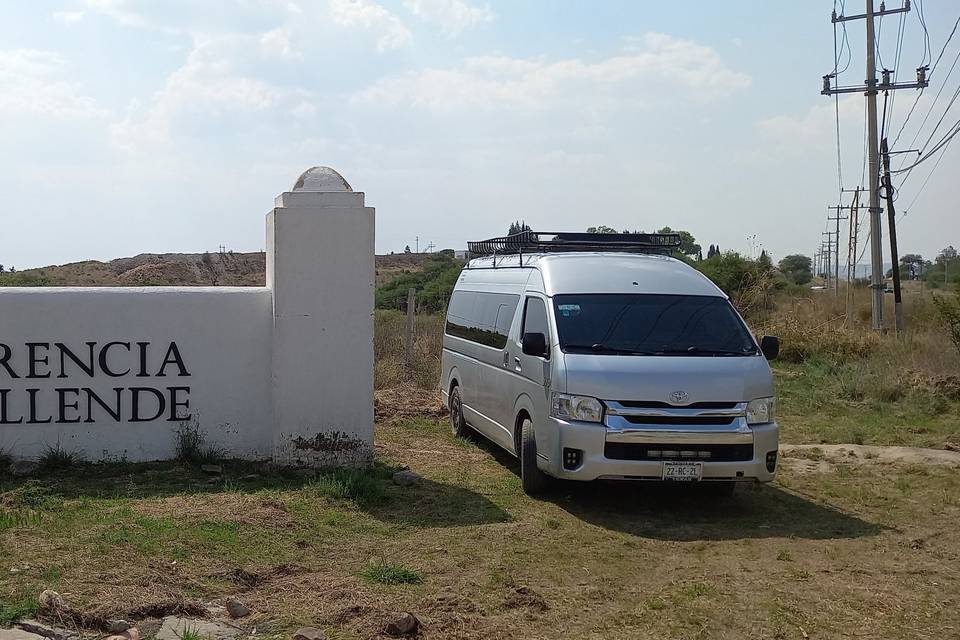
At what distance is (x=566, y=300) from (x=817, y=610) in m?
3.98

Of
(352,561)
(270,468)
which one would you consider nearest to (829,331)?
(270,468)

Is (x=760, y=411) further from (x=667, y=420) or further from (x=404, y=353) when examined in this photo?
(x=404, y=353)

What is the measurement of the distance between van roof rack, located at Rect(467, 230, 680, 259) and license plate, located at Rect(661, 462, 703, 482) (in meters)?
3.30

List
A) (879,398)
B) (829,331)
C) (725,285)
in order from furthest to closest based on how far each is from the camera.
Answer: (725,285)
(829,331)
(879,398)

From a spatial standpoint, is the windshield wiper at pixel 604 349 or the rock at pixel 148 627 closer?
the rock at pixel 148 627

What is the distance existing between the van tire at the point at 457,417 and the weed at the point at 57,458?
445cm

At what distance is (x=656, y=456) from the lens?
25.8 feet

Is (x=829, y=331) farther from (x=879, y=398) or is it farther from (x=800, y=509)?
(x=800, y=509)

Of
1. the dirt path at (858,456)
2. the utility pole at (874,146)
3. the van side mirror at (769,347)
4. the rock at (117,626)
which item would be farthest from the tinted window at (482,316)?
the utility pole at (874,146)

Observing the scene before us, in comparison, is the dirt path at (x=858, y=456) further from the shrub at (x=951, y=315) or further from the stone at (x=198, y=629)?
the stone at (x=198, y=629)

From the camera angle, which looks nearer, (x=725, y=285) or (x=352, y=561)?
(x=352, y=561)

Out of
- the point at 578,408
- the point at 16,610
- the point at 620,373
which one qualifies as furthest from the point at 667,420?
the point at 16,610

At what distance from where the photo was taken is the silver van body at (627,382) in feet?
25.8

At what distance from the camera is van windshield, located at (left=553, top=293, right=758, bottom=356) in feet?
27.7
